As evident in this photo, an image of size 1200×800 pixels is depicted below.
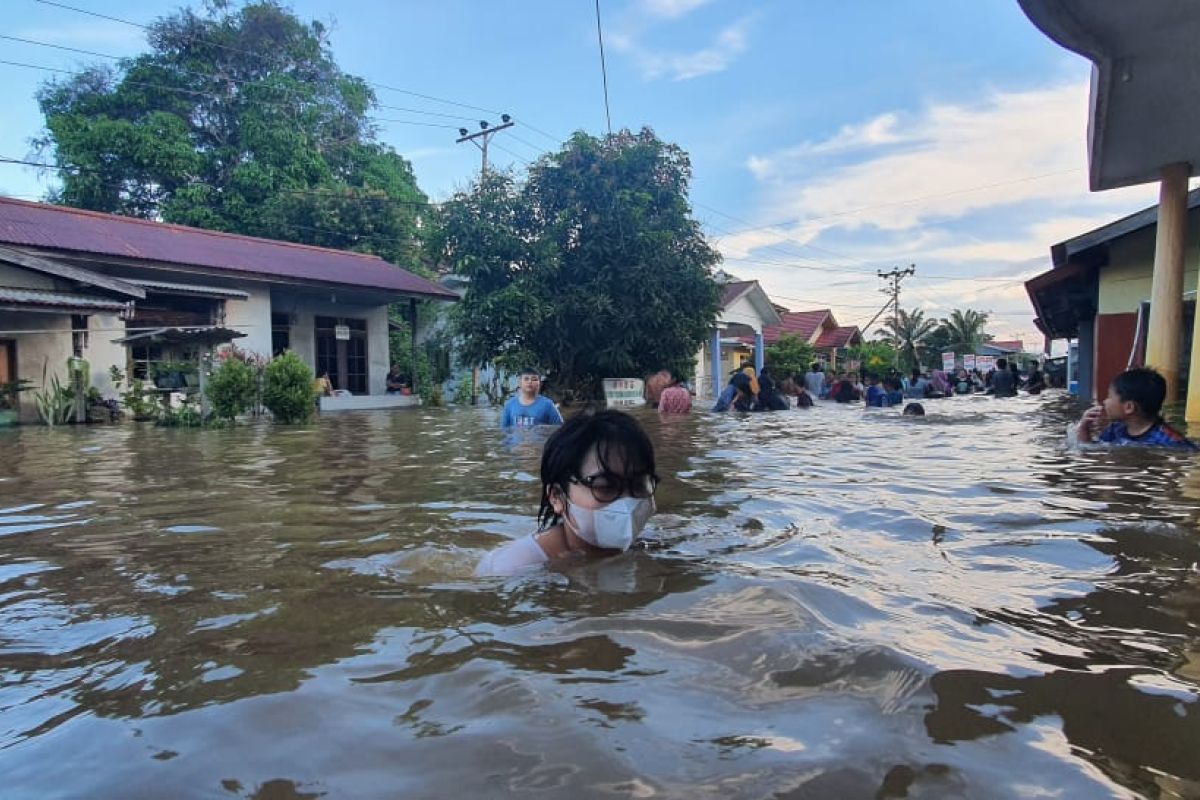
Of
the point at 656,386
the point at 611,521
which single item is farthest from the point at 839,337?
the point at 611,521

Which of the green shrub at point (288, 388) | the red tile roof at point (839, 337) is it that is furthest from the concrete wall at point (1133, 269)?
the red tile roof at point (839, 337)

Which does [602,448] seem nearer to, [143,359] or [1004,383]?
[143,359]

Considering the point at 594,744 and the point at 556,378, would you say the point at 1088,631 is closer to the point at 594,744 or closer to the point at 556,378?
the point at 594,744

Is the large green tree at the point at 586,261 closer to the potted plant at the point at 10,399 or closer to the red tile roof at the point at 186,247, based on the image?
the red tile roof at the point at 186,247

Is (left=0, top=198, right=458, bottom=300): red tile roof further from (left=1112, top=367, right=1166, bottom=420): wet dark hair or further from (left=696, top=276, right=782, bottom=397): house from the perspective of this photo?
(left=1112, top=367, right=1166, bottom=420): wet dark hair

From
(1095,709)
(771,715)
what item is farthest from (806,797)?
(1095,709)

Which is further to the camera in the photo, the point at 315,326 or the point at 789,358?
the point at 789,358

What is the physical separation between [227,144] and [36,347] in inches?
669

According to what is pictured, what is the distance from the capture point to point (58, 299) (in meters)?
14.1

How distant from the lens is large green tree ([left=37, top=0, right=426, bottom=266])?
26750mm

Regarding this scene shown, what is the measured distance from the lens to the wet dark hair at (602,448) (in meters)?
2.89

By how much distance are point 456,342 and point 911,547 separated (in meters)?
22.6

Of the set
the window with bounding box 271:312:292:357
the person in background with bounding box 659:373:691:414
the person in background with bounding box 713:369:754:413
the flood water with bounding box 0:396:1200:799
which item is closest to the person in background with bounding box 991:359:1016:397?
the person in background with bounding box 713:369:754:413

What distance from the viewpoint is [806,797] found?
4.59 feet
